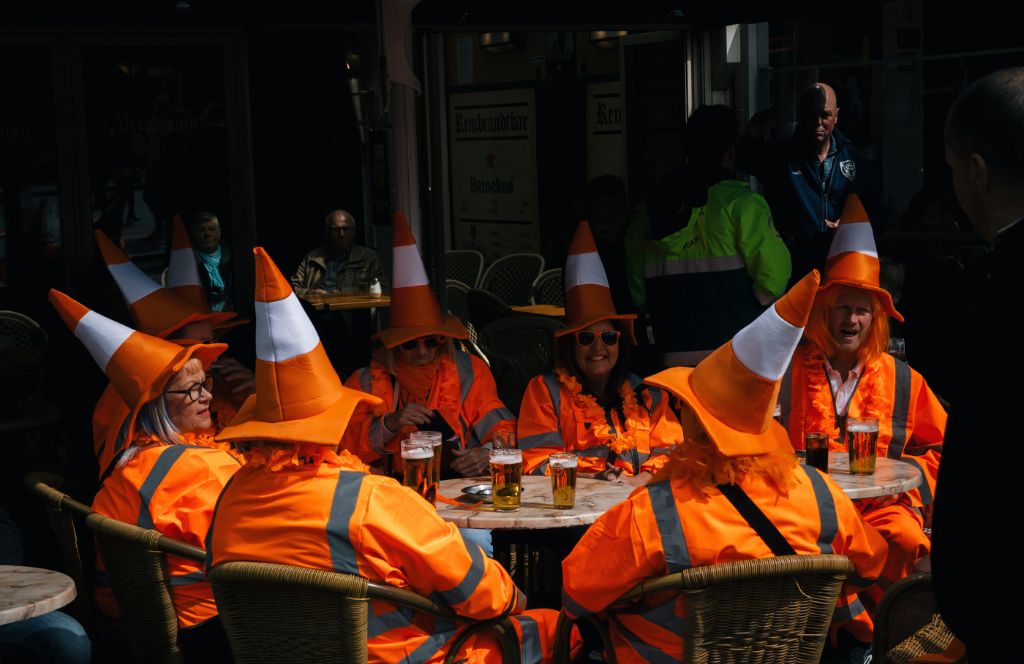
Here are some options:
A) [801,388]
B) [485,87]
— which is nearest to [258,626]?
[801,388]

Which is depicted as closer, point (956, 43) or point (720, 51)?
point (956, 43)

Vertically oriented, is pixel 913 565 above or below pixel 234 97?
below

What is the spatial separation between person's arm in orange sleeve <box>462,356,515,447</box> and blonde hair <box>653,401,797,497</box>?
1669 millimetres

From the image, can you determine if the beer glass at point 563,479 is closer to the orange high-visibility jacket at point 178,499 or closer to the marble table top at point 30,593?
the orange high-visibility jacket at point 178,499

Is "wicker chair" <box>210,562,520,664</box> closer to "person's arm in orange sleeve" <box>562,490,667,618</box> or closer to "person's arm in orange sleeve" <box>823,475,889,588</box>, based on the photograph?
"person's arm in orange sleeve" <box>562,490,667,618</box>

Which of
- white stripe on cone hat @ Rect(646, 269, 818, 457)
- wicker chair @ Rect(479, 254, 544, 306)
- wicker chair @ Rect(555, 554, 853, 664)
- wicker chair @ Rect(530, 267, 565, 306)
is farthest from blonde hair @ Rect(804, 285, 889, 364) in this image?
wicker chair @ Rect(479, 254, 544, 306)

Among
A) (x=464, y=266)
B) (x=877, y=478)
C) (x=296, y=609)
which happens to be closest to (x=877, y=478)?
(x=877, y=478)

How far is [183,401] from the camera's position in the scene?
12.4ft

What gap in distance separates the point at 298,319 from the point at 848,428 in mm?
1833

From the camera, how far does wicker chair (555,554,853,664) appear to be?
2.79 m

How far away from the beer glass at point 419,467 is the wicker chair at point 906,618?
129 cm

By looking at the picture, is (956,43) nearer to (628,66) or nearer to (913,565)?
(628,66)

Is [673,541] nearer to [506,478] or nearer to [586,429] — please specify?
[506,478]

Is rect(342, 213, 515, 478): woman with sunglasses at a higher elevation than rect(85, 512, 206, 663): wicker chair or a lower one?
higher
